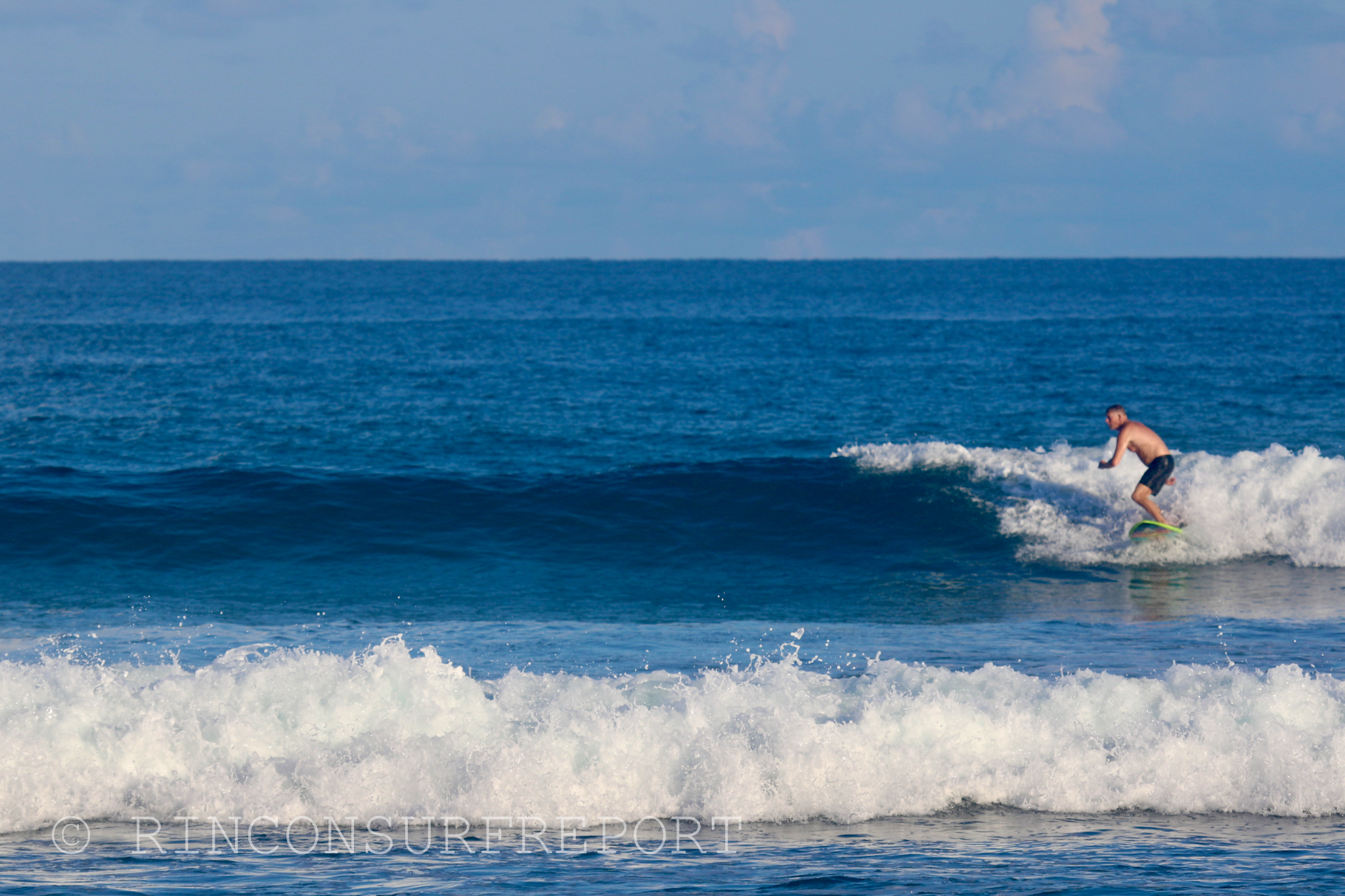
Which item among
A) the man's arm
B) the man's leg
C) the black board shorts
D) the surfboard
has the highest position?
the man's arm

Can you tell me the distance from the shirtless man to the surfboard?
108mm

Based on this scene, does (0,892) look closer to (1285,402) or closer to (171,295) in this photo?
(1285,402)

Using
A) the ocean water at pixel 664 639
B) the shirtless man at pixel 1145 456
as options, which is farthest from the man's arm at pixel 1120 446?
the ocean water at pixel 664 639

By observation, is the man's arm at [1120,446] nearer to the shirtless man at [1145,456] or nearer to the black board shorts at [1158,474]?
the shirtless man at [1145,456]

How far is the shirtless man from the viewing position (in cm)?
1432

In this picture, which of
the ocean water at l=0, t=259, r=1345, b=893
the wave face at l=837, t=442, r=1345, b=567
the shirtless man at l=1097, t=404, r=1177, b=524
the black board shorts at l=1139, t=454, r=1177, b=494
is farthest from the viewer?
the black board shorts at l=1139, t=454, r=1177, b=494

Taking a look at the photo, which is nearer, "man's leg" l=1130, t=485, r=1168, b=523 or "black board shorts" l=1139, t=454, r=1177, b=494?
"man's leg" l=1130, t=485, r=1168, b=523

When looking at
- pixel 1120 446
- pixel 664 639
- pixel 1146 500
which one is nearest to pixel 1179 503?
pixel 1146 500

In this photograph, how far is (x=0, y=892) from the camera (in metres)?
5.38

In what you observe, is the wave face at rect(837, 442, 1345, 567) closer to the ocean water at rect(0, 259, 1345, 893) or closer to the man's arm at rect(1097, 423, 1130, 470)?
the ocean water at rect(0, 259, 1345, 893)

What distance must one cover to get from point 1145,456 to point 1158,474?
12.8 inches

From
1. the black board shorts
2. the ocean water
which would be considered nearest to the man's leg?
the black board shorts

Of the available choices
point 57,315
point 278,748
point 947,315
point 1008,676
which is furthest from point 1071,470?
point 57,315

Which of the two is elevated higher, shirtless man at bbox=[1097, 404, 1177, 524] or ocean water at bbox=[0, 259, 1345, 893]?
shirtless man at bbox=[1097, 404, 1177, 524]
